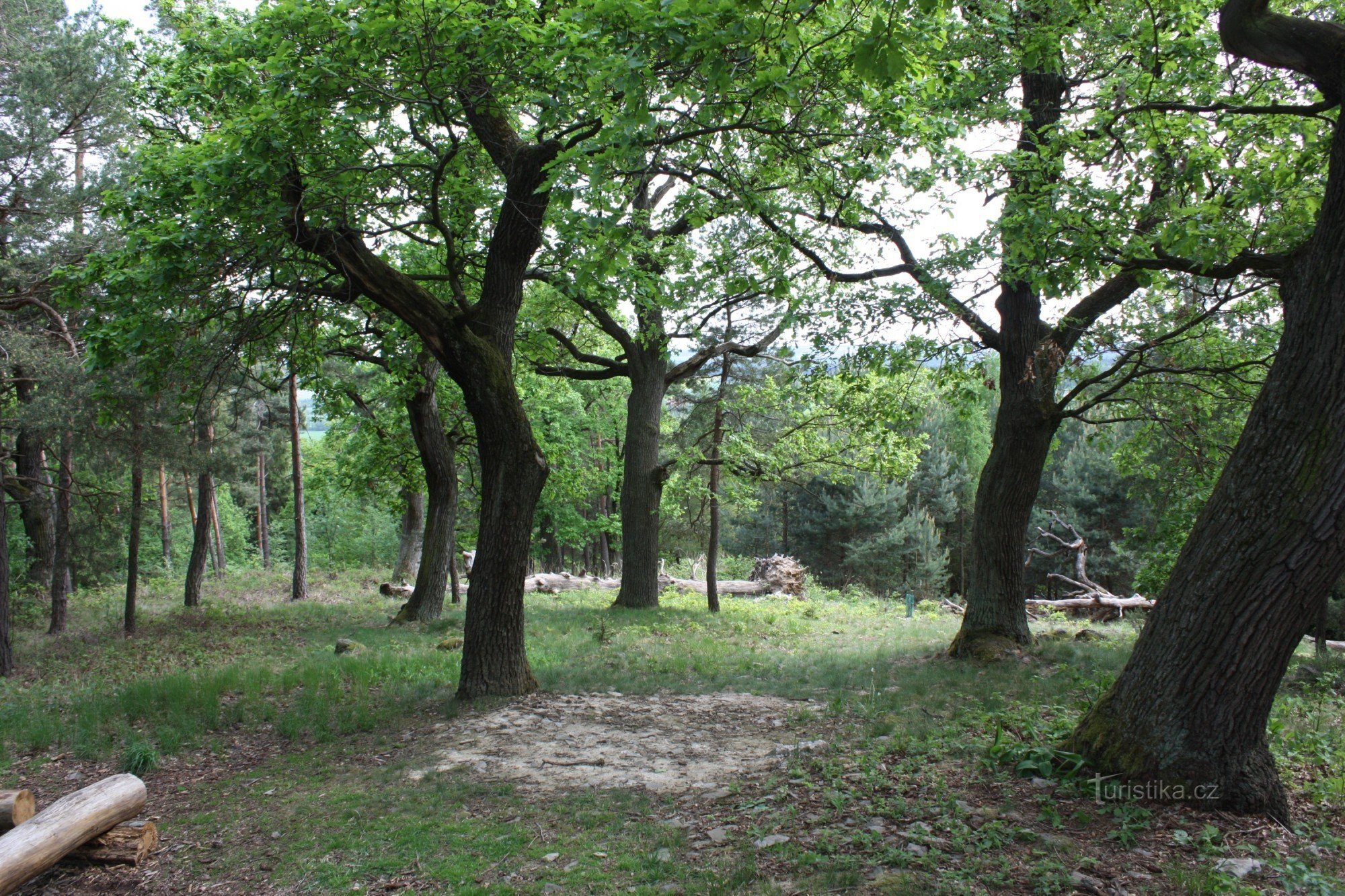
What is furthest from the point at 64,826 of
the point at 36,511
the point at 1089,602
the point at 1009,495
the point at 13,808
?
the point at 1089,602

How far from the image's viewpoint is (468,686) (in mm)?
8703

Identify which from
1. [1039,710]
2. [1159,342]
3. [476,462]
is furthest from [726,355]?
[1039,710]

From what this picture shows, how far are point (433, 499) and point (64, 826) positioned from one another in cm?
1050

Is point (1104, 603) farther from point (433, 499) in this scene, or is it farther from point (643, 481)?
point (433, 499)

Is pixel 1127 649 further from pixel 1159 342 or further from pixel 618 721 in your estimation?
pixel 618 721

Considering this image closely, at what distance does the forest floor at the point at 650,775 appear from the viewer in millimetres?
4172

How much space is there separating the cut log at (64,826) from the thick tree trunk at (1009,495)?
30.1 feet

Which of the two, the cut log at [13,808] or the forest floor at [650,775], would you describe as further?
the cut log at [13,808]

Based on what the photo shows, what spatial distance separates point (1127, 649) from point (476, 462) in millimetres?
14840

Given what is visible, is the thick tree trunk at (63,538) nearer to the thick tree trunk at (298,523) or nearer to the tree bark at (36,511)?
the tree bark at (36,511)

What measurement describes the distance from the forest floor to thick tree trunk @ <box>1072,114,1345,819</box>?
1.08ft

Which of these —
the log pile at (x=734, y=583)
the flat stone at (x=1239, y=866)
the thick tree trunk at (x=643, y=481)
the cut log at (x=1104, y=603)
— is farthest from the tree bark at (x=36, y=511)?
the cut log at (x=1104, y=603)

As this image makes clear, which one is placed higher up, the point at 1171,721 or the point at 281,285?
the point at 281,285

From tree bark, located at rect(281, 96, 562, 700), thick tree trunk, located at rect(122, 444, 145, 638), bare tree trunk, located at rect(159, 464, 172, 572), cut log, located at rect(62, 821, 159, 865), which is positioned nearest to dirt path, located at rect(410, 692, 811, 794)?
tree bark, located at rect(281, 96, 562, 700)
